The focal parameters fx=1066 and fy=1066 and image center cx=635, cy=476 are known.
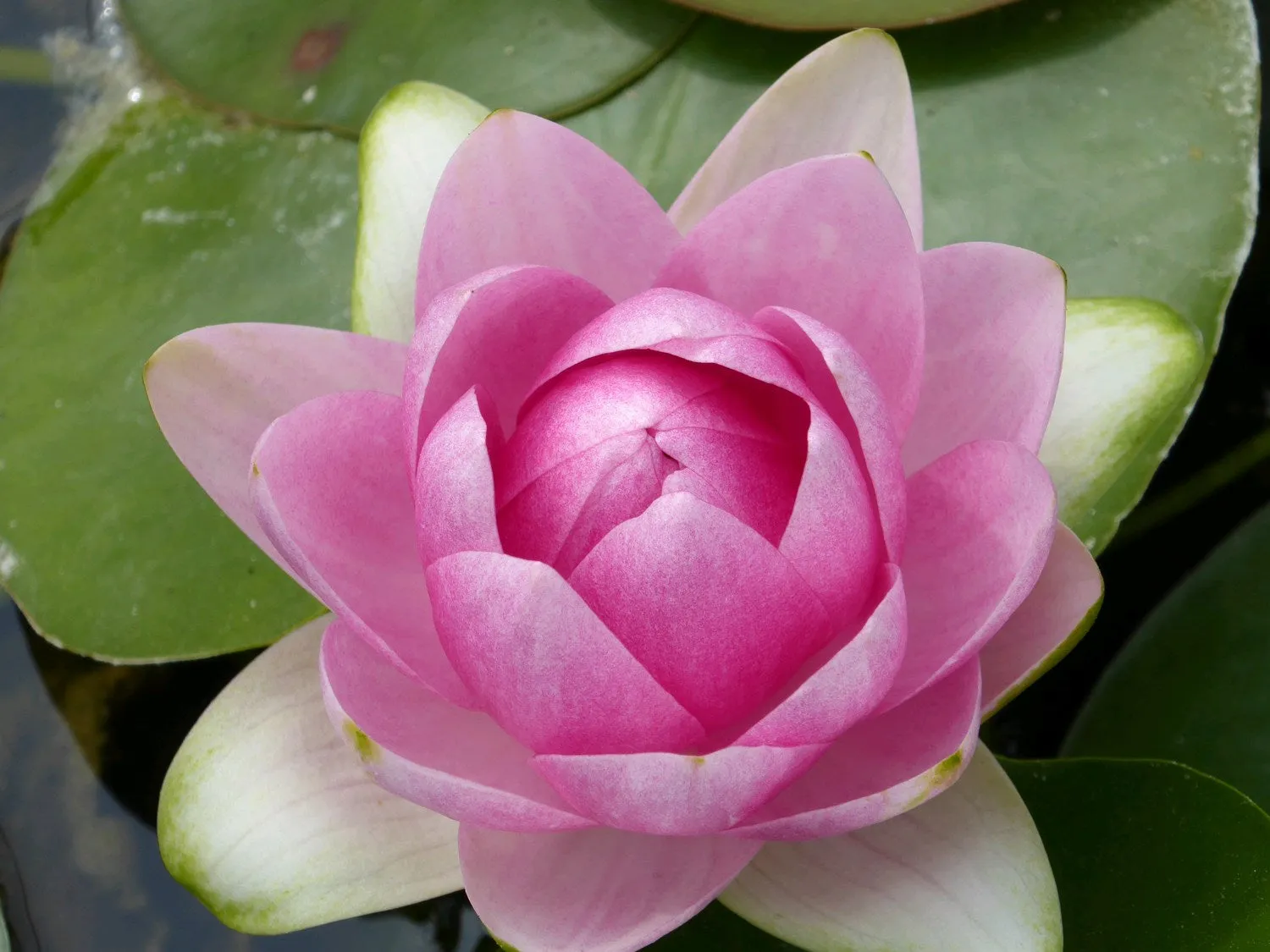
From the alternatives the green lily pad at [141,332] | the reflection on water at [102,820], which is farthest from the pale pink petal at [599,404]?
the reflection on water at [102,820]

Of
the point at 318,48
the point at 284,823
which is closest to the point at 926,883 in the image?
the point at 284,823

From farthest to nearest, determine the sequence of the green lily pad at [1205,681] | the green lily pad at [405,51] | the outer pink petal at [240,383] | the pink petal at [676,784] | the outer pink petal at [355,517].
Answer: the green lily pad at [405,51] < the green lily pad at [1205,681] < the outer pink petal at [240,383] < the outer pink petal at [355,517] < the pink petal at [676,784]

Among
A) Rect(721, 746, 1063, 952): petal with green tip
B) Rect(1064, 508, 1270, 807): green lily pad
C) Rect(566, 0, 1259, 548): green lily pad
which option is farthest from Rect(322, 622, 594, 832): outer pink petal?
Rect(1064, 508, 1270, 807): green lily pad

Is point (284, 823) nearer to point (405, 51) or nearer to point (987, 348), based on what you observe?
point (987, 348)

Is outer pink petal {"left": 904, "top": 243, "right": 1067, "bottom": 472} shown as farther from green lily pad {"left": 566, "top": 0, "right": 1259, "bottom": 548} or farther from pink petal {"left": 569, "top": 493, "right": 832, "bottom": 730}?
green lily pad {"left": 566, "top": 0, "right": 1259, "bottom": 548}

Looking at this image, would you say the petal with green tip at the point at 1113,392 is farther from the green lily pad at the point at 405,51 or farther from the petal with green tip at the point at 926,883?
the green lily pad at the point at 405,51
